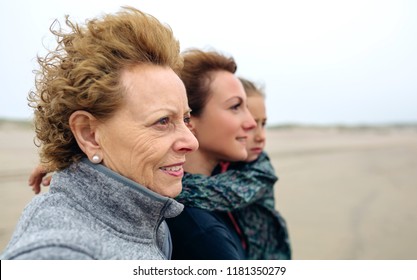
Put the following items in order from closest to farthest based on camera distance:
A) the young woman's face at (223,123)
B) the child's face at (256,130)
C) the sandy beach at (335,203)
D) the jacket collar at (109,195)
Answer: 1. the jacket collar at (109,195)
2. the young woman's face at (223,123)
3. the child's face at (256,130)
4. the sandy beach at (335,203)

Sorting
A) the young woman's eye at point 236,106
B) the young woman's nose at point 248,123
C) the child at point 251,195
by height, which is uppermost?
the young woman's eye at point 236,106

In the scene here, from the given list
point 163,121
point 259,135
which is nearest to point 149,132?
point 163,121

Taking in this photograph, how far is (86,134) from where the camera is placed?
159 cm

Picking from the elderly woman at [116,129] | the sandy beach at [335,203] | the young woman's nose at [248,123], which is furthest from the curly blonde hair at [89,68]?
the sandy beach at [335,203]

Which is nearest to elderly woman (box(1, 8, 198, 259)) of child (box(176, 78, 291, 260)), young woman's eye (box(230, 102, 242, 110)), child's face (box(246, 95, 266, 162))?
child (box(176, 78, 291, 260))

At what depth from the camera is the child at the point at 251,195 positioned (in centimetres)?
236

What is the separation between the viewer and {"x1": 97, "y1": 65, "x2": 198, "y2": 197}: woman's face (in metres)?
1.56

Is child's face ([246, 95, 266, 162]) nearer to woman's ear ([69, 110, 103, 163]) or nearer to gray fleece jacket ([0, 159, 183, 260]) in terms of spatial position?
gray fleece jacket ([0, 159, 183, 260])

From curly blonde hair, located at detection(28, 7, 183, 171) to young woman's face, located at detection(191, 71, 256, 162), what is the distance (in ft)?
2.74

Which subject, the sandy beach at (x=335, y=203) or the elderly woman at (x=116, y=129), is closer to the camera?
the elderly woman at (x=116, y=129)

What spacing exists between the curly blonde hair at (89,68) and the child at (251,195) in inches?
32.9

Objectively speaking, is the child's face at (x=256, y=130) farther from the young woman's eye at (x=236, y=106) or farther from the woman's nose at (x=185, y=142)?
the woman's nose at (x=185, y=142)

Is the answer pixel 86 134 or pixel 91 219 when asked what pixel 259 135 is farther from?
pixel 91 219
